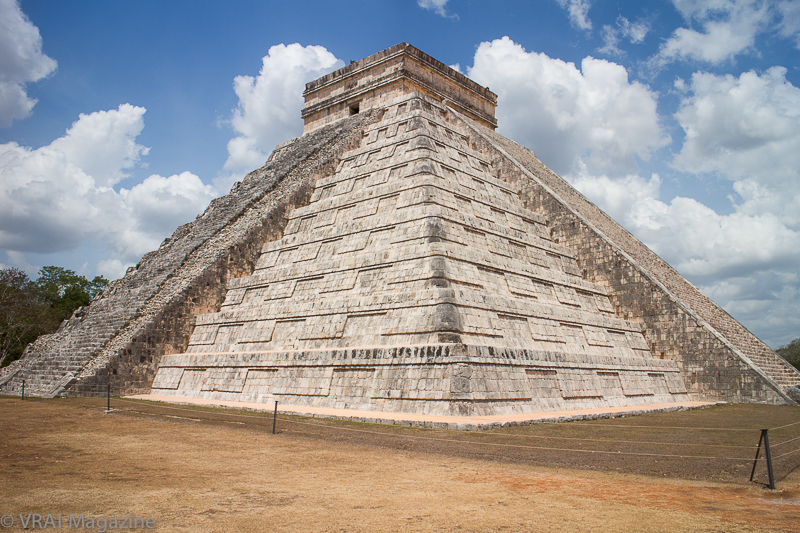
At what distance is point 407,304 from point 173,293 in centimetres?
739

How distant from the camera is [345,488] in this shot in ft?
14.8

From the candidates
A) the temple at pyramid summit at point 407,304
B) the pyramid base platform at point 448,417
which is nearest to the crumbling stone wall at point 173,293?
the temple at pyramid summit at point 407,304

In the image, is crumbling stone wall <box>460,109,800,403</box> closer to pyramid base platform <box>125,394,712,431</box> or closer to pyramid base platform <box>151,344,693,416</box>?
pyramid base platform <box>151,344,693,416</box>

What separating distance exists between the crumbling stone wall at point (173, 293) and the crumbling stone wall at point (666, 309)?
20.4 feet

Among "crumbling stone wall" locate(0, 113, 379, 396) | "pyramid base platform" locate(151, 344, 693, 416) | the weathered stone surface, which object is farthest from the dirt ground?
"crumbling stone wall" locate(0, 113, 379, 396)

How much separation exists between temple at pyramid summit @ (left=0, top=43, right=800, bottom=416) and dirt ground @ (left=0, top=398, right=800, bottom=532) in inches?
113

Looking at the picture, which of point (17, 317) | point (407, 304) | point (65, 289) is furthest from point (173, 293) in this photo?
point (65, 289)

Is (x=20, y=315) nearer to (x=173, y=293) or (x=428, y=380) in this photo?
(x=173, y=293)

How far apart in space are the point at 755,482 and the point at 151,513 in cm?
514

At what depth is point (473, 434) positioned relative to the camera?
7.36 metres

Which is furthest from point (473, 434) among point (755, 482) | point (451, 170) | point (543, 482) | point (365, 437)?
point (451, 170)

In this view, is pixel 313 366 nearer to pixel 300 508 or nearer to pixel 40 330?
pixel 300 508

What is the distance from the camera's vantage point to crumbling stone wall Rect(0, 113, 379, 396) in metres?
13.0

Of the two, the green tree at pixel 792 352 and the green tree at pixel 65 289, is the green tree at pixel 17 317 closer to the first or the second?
the green tree at pixel 65 289
